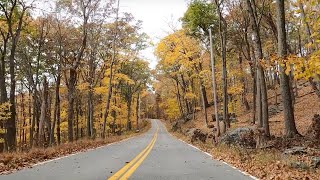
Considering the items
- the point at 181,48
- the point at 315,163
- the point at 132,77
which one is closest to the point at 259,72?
the point at 315,163

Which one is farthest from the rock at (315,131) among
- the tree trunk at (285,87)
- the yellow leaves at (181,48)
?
the yellow leaves at (181,48)

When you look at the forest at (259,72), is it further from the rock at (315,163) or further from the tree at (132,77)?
the tree at (132,77)

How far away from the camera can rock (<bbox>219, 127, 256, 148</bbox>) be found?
16828 mm

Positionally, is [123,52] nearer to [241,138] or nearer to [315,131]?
[241,138]

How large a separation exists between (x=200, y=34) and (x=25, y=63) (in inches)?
667

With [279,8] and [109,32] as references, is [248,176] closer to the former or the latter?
[279,8]

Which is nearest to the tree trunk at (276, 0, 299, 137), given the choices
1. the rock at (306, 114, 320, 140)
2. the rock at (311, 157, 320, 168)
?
the rock at (306, 114, 320, 140)

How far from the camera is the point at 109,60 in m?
36.3

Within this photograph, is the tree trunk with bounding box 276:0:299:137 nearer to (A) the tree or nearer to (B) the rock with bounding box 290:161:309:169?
(B) the rock with bounding box 290:161:309:169

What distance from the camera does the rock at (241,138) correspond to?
1683 centimetres

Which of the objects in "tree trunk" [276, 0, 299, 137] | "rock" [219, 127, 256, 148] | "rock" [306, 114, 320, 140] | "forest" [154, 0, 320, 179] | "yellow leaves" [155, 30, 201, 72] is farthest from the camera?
"yellow leaves" [155, 30, 201, 72]

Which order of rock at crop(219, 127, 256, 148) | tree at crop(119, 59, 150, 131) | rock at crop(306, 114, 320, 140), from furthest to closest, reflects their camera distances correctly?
tree at crop(119, 59, 150, 131) → rock at crop(219, 127, 256, 148) → rock at crop(306, 114, 320, 140)

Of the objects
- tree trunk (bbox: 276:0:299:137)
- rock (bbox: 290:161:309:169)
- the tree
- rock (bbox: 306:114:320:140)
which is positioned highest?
the tree

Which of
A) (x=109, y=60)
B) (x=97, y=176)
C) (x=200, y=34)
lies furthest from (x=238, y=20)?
(x=97, y=176)
